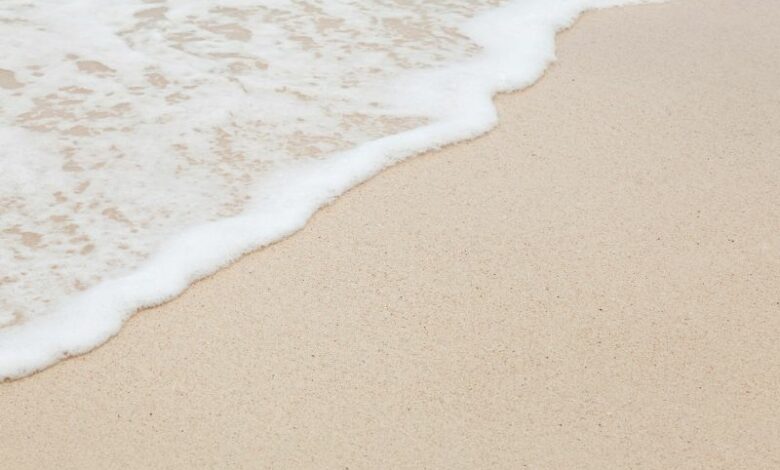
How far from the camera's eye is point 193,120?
309 centimetres

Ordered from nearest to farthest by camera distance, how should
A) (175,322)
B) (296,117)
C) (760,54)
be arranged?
(175,322) < (296,117) < (760,54)

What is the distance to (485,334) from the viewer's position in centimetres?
220

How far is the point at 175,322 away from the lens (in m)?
2.22

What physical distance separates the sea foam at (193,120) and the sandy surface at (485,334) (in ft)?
0.44

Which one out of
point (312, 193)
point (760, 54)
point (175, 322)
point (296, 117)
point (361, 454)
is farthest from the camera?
point (760, 54)

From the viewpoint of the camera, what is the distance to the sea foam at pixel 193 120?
2385 mm

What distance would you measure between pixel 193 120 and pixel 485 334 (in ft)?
4.62

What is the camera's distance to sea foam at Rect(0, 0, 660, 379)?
93.9 inches

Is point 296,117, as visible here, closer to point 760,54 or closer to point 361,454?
point 361,454

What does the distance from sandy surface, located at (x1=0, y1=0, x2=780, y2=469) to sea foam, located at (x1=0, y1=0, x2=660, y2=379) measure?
0.14m

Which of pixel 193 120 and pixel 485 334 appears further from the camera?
pixel 193 120

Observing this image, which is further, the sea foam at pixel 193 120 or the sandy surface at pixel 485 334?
the sea foam at pixel 193 120

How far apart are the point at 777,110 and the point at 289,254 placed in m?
1.93

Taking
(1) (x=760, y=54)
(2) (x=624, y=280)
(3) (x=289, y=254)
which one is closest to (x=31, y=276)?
(3) (x=289, y=254)
